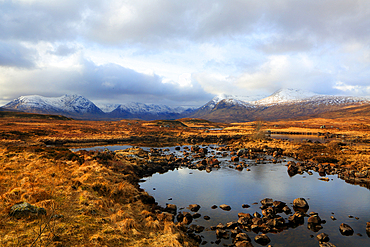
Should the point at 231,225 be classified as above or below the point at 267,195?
above

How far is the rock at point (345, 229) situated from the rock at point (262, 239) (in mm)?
6896

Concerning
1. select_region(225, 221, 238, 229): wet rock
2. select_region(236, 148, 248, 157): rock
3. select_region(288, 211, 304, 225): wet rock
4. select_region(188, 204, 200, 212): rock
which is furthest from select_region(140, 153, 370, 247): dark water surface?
select_region(236, 148, 248, 157): rock

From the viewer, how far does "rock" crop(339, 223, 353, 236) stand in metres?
16.5

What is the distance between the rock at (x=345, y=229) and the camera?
16533 millimetres

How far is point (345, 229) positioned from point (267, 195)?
8461mm

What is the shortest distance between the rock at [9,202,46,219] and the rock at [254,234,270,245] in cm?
1521

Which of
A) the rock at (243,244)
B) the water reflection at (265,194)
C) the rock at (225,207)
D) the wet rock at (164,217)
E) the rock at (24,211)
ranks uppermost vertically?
the rock at (24,211)

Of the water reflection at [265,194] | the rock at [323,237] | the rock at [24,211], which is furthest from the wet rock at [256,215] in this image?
the rock at [24,211]

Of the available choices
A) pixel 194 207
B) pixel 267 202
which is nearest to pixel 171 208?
pixel 194 207

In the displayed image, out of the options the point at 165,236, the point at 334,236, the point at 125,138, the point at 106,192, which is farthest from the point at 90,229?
the point at 125,138

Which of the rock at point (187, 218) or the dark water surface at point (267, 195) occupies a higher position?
the rock at point (187, 218)

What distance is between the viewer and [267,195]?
2450 cm

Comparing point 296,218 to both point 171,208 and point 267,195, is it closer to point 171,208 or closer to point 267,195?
point 267,195

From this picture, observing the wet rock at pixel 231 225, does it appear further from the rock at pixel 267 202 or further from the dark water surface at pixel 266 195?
the rock at pixel 267 202
